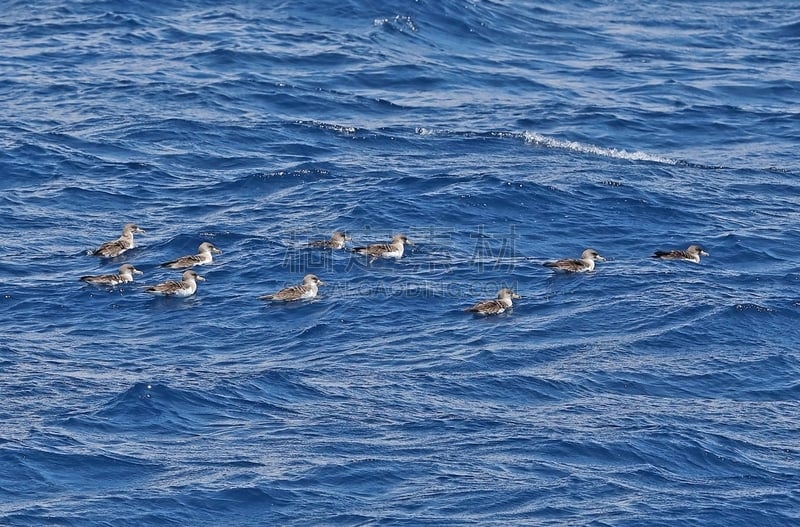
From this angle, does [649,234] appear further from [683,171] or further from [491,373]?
[491,373]

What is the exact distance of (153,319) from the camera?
877 inches

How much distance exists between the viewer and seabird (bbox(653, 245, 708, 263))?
80.3ft

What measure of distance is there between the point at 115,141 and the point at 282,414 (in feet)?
47.3

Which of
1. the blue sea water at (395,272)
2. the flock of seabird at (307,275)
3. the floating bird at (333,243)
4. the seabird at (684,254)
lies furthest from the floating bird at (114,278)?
the seabird at (684,254)

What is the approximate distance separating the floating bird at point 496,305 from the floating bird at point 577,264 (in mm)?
1712

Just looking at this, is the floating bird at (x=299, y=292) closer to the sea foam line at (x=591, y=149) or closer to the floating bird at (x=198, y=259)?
the floating bird at (x=198, y=259)

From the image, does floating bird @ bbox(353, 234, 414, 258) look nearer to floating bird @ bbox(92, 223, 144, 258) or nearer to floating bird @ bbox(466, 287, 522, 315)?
floating bird @ bbox(466, 287, 522, 315)

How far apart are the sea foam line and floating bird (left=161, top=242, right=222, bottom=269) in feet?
31.7

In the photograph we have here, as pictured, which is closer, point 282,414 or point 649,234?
point 282,414

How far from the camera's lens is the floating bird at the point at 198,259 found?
78.2ft

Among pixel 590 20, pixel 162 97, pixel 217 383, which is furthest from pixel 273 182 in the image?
pixel 590 20

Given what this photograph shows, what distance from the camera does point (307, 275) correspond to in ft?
77.0

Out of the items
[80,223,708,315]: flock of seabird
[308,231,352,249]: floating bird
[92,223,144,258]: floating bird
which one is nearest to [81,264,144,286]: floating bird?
[80,223,708,315]: flock of seabird

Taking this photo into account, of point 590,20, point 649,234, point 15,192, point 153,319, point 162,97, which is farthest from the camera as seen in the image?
point 590,20
